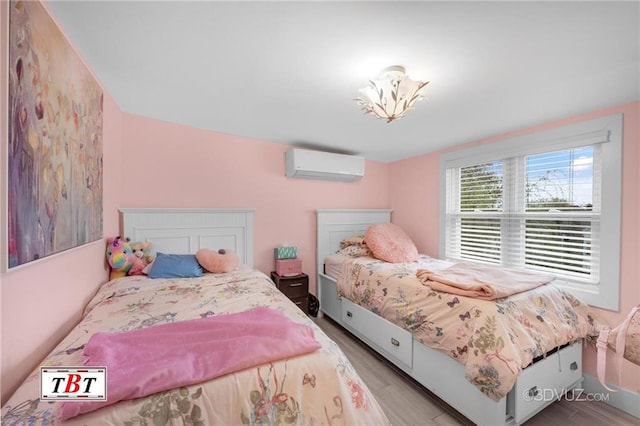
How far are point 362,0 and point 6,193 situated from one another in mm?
1488

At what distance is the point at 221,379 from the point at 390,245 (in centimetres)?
226

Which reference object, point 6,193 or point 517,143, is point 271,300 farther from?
point 517,143

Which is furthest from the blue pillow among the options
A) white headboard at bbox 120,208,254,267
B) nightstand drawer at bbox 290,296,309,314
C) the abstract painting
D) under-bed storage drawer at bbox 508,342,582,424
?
under-bed storage drawer at bbox 508,342,582,424

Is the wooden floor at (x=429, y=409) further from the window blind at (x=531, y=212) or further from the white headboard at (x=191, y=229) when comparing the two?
the white headboard at (x=191, y=229)

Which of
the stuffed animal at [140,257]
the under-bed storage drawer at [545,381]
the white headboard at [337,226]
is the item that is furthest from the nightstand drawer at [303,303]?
the under-bed storage drawer at [545,381]

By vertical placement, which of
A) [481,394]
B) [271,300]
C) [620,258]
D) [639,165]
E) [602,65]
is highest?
[602,65]

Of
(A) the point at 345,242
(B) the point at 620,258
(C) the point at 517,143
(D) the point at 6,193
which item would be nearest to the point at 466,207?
(C) the point at 517,143

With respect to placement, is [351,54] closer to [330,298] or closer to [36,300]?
[36,300]

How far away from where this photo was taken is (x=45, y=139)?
100cm

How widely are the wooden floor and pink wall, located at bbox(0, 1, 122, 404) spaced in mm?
1876

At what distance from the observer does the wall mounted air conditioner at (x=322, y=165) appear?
2811mm

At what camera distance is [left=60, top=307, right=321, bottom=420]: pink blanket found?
73 centimetres

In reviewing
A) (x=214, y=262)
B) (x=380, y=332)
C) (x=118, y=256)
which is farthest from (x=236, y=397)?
(x=118, y=256)

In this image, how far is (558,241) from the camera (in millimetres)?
2084
